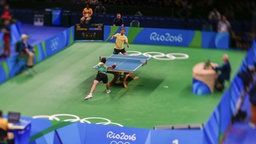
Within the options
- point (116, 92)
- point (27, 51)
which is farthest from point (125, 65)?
point (27, 51)

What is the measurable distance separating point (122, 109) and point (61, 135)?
2105mm

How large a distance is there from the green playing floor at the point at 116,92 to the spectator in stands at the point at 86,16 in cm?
23

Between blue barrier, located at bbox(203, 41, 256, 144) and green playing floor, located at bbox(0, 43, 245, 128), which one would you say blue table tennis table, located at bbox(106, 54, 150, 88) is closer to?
green playing floor, located at bbox(0, 43, 245, 128)

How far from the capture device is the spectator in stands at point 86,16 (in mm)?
4543

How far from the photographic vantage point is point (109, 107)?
27.4ft

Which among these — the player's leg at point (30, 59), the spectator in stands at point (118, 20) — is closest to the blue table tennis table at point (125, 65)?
the spectator in stands at point (118, 20)

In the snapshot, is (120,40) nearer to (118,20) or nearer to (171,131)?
(118,20)

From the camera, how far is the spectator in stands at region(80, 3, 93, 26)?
454cm

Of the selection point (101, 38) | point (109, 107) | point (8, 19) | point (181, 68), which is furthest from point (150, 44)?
point (8, 19)

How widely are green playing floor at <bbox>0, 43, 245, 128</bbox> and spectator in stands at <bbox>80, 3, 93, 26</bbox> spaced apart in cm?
23

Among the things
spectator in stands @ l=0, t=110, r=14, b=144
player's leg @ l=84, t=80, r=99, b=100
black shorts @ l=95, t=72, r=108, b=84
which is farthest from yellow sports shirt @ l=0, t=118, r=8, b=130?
black shorts @ l=95, t=72, r=108, b=84

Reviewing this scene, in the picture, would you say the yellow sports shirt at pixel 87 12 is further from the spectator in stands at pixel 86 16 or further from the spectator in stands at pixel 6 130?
the spectator in stands at pixel 6 130

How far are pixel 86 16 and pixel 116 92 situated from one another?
3.47m

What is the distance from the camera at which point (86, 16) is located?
4.58 m
